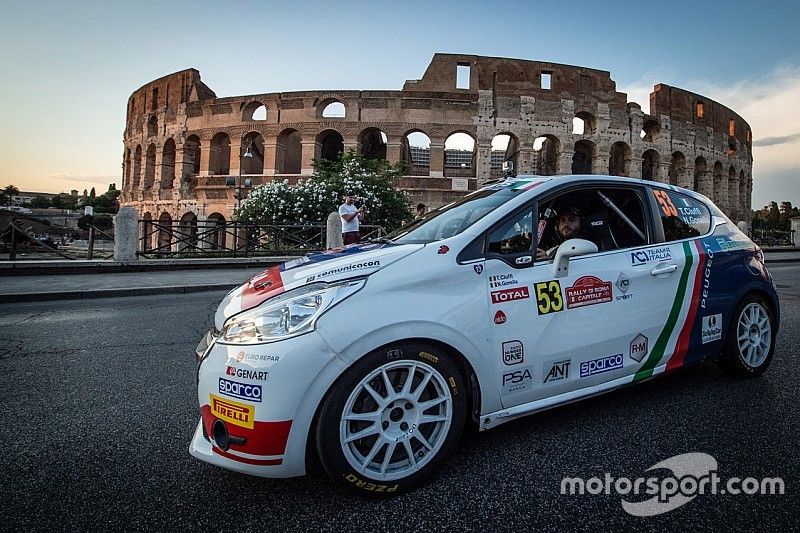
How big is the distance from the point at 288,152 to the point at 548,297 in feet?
96.0

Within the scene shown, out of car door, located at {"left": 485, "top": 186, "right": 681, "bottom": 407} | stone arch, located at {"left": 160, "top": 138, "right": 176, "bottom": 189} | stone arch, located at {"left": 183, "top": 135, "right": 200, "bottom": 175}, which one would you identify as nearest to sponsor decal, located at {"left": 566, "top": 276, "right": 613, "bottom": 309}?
car door, located at {"left": 485, "top": 186, "right": 681, "bottom": 407}

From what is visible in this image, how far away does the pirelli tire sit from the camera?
1.87m

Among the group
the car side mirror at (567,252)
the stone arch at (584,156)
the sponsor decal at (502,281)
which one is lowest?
the sponsor decal at (502,281)

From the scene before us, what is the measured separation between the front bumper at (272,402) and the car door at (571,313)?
3.11 ft

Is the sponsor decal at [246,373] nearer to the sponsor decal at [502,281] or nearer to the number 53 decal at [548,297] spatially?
the sponsor decal at [502,281]

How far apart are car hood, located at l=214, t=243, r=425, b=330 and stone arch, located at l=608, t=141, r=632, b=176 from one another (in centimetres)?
3016

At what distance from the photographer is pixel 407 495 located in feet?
6.49

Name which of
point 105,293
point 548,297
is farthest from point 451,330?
point 105,293

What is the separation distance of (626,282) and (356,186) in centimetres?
1657

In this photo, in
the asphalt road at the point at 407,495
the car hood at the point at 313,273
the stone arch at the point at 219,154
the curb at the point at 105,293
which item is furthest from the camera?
the stone arch at the point at 219,154

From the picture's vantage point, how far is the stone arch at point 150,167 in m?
31.3

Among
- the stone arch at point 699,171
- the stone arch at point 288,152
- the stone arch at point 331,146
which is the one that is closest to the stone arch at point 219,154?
the stone arch at point 288,152

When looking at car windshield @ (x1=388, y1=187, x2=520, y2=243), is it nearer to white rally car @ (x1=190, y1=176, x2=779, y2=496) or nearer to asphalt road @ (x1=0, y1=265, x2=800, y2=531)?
white rally car @ (x1=190, y1=176, x2=779, y2=496)

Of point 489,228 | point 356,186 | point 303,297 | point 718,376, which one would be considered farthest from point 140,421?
point 356,186
